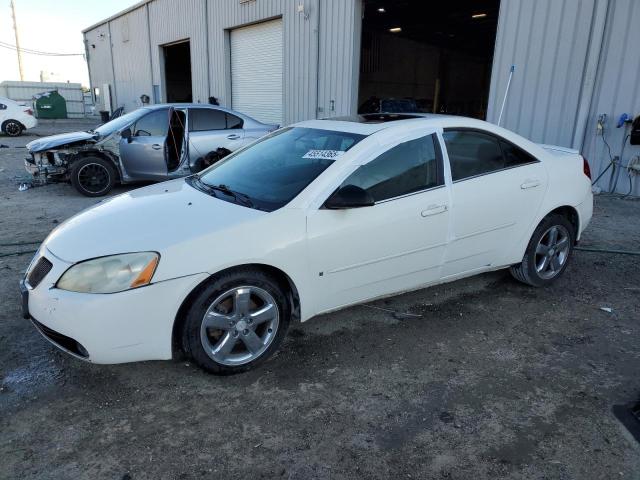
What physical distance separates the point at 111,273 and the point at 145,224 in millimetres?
432

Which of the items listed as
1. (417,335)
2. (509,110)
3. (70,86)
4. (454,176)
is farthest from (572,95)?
(70,86)

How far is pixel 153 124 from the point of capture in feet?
26.7

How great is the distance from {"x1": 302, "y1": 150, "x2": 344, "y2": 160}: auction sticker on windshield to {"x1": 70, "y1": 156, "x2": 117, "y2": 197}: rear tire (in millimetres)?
5634

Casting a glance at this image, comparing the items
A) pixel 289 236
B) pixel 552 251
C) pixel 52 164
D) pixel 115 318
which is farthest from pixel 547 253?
pixel 52 164

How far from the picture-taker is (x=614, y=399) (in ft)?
9.22

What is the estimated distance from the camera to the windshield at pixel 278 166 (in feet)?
10.5

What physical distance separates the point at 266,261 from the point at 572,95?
748cm

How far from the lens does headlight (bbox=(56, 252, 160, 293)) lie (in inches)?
102

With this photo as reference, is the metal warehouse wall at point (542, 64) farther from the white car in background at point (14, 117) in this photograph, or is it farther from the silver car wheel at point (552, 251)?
the white car in background at point (14, 117)

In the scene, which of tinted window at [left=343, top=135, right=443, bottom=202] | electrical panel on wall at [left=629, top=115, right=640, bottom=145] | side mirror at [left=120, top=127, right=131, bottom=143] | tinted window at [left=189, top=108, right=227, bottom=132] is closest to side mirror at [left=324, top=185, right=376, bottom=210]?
tinted window at [left=343, top=135, right=443, bottom=202]

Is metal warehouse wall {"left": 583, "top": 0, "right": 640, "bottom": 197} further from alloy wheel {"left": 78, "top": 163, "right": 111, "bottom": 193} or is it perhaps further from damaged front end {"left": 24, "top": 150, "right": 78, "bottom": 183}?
damaged front end {"left": 24, "top": 150, "right": 78, "bottom": 183}

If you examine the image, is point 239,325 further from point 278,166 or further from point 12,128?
point 12,128

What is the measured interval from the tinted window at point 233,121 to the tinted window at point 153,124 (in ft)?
3.54

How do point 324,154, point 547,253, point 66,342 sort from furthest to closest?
point 547,253, point 324,154, point 66,342
